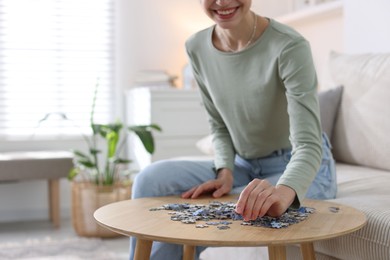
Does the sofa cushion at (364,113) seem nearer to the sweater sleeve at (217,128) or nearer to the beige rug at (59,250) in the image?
the sweater sleeve at (217,128)

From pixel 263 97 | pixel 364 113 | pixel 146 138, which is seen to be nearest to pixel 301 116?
pixel 263 97

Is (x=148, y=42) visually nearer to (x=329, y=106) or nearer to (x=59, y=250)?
(x=59, y=250)

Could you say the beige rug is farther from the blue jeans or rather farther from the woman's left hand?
the woman's left hand

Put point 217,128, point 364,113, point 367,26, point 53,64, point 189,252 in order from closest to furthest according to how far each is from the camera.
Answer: point 189,252 < point 217,128 < point 364,113 < point 367,26 < point 53,64

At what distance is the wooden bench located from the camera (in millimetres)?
3266

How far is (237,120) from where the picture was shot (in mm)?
1646

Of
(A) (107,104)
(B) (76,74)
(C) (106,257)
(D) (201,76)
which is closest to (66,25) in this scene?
(B) (76,74)

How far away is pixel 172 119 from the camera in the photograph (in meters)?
3.40

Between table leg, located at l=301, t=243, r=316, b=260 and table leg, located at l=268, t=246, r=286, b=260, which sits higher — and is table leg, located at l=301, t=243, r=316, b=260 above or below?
below

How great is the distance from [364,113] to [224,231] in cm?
138

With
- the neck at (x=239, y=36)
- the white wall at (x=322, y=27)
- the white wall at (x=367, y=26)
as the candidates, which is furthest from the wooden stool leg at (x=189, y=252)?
the white wall at (x=322, y=27)

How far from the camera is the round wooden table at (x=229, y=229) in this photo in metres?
1.01

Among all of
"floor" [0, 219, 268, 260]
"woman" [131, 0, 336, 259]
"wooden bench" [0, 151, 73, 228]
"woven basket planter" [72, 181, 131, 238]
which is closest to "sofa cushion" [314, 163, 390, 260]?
"woman" [131, 0, 336, 259]

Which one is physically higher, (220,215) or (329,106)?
(329,106)
